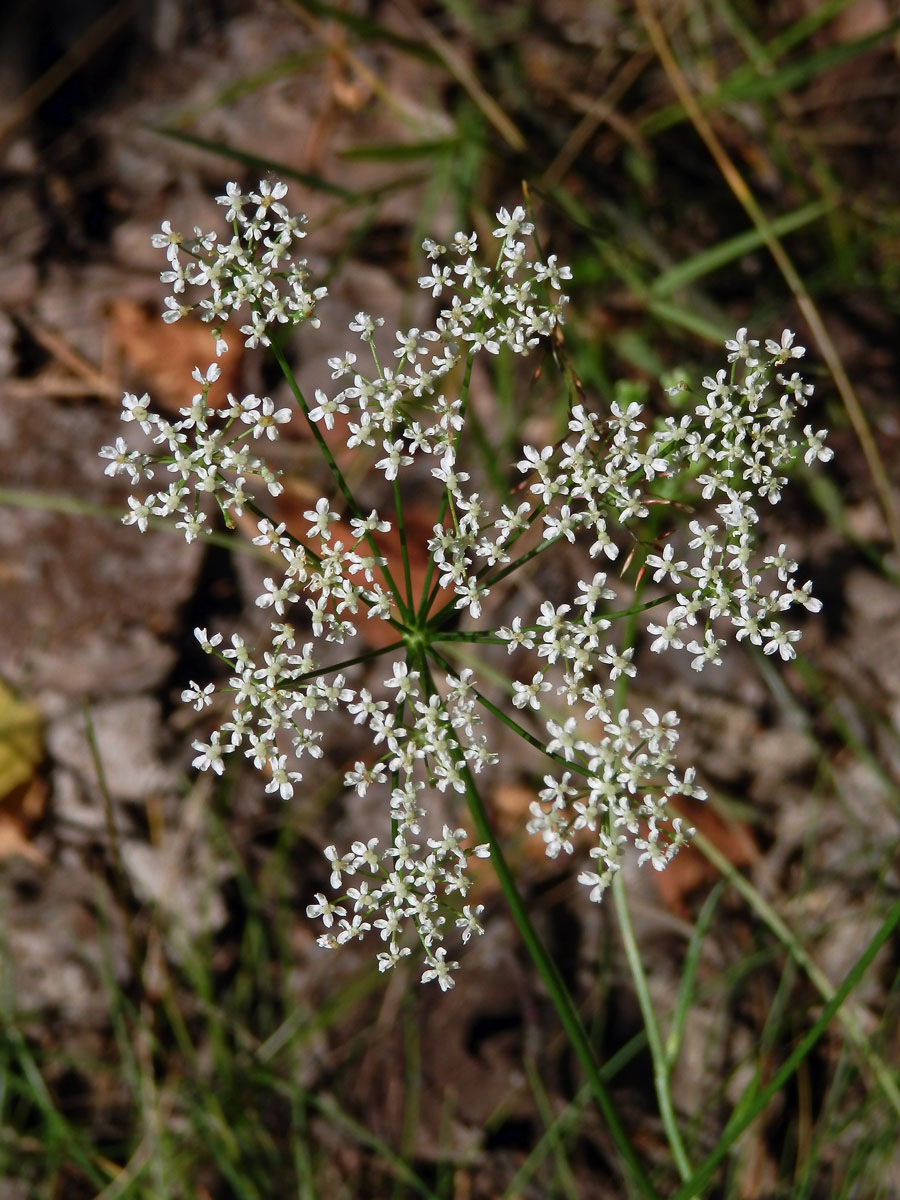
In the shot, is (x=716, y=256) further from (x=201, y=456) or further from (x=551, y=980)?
Result: (x=551, y=980)

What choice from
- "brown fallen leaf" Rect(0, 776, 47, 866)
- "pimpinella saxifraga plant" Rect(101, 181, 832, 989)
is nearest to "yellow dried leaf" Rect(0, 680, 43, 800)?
"brown fallen leaf" Rect(0, 776, 47, 866)

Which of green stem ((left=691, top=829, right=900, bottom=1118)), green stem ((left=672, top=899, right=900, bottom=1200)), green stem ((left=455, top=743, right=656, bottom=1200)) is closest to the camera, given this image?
green stem ((left=672, top=899, right=900, bottom=1200))

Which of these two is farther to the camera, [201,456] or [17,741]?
[17,741]

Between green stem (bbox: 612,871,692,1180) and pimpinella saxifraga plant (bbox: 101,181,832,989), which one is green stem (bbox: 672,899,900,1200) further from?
pimpinella saxifraga plant (bbox: 101,181,832,989)

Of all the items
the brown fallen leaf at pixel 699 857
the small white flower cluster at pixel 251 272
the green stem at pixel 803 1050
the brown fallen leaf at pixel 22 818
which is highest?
the small white flower cluster at pixel 251 272

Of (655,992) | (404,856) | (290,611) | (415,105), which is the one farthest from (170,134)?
(655,992)

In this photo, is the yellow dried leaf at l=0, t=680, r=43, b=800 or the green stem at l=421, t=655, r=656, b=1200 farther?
the yellow dried leaf at l=0, t=680, r=43, b=800

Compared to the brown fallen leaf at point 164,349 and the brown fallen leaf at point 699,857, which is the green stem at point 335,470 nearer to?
the brown fallen leaf at point 699,857

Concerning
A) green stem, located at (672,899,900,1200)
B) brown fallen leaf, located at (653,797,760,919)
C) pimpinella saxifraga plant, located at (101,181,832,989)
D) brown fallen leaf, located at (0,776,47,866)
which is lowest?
green stem, located at (672,899,900,1200)

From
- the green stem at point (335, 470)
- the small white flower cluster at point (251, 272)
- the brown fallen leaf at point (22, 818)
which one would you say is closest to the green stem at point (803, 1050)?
the green stem at point (335, 470)

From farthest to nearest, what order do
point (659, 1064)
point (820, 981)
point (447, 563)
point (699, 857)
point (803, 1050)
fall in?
point (699, 857), point (820, 981), point (659, 1064), point (447, 563), point (803, 1050)

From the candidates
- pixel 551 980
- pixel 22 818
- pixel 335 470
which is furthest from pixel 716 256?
pixel 22 818

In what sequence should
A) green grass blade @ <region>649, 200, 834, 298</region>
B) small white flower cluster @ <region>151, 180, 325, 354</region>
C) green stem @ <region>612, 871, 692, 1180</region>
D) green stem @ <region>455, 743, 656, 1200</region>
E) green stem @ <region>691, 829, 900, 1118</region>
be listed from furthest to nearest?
1. green grass blade @ <region>649, 200, 834, 298</region>
2. green stem @ <region>691, 829, 900, 1118</region>
3. green stem @ <region>612, 871, 692, 1180</region>
4. small white flower cluster @ <region>151, 180, 325, 354</region>
5. green stem @ <region>455, 743, 656, 1200</region>
